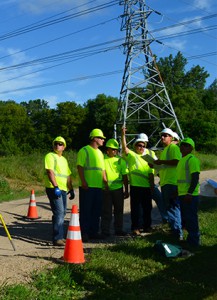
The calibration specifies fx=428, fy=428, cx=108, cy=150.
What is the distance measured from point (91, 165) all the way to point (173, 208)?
1612 mm

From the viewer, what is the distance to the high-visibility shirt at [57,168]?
7.36 metres

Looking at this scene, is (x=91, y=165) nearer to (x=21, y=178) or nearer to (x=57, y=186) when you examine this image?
(x=57, y=186)

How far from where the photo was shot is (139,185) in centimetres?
Answer: 802

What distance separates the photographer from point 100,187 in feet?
24.9

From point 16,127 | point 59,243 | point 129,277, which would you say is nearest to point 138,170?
point 59,243

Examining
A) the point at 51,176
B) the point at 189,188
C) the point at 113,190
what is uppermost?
the point at 51,176

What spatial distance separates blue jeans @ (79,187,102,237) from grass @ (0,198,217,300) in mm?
760

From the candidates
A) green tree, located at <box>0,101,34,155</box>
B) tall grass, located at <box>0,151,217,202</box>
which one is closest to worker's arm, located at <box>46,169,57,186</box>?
tall grass, located at <box>0,151,217,202</box>

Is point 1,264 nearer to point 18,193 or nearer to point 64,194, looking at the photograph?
point 64,194

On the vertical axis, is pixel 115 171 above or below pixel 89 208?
above

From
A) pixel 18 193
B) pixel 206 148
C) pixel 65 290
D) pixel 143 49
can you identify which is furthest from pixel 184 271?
pixel 206 148

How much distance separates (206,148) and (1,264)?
44.7m

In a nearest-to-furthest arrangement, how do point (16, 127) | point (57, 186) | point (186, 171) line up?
point (186, 171) → point (57, 186) → point (16, 127)

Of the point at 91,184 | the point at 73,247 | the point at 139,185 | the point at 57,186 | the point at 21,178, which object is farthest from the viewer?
the point at 21,178
